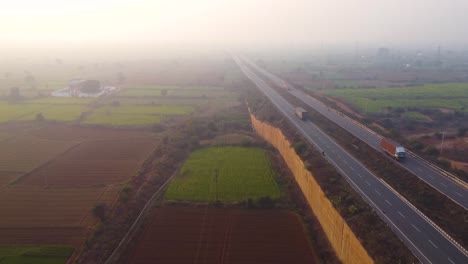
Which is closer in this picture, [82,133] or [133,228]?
[133,228]

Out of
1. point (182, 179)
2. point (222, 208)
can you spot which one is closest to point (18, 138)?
point (182, 179)

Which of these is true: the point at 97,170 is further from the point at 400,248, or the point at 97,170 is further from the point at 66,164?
the point at 400,248

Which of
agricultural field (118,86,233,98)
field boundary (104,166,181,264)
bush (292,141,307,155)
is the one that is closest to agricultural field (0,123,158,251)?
field boundary (104,166,181,264)

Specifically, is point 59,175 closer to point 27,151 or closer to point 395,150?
point 27,151

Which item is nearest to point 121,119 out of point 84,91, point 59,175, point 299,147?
point 59,175

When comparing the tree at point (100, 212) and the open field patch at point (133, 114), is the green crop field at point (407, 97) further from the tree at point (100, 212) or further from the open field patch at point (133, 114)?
the tree at point (100, 212)

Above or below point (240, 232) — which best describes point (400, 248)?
above

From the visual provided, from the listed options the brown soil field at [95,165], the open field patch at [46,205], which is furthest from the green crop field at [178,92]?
the open field patch at [46,205]

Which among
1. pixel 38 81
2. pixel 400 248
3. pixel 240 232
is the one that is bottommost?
pixel 240 232
